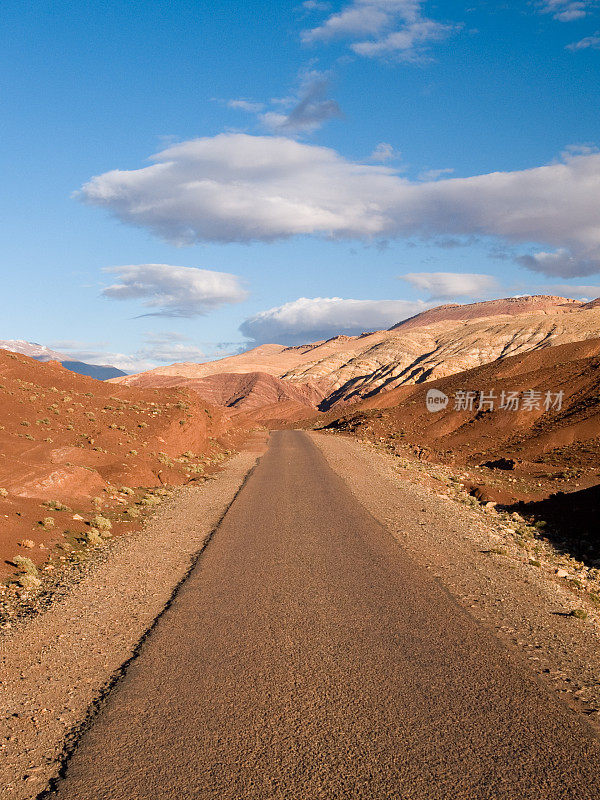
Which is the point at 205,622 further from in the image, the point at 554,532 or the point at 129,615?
the point at 554,532

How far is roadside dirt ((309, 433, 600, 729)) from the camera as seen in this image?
20.8 ft

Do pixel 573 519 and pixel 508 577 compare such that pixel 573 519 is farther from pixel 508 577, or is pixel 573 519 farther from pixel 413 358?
pixel 413 358

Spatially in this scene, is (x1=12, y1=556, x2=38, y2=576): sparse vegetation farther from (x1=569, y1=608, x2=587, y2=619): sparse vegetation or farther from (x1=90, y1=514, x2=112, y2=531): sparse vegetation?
(x1=569, y1=608, x2=587, y2=619): sparse vegetation

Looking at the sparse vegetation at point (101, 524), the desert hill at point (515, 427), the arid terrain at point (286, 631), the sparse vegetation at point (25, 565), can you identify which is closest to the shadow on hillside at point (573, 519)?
the arid terrain at point (286, 631)

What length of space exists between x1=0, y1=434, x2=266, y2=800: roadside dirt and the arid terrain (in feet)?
0.10

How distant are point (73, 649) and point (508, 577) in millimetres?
7612

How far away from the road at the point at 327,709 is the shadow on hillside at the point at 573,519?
7799mm

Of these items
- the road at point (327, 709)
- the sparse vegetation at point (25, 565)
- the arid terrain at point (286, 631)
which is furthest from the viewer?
the sparse vegetation at point (25, 565)

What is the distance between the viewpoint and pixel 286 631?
7086 mm

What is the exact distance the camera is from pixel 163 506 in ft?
55.3

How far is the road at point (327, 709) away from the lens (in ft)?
14.0

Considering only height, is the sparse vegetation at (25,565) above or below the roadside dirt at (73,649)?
above

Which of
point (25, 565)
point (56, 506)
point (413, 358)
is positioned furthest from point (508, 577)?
point (413, 358)

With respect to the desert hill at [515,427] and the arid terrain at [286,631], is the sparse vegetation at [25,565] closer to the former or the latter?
the arid terrain at [286,631]
